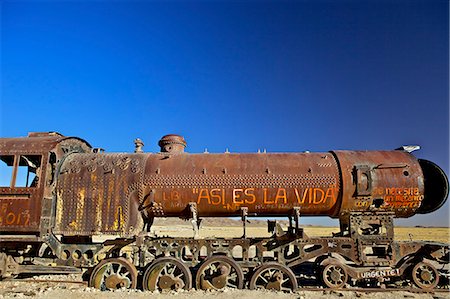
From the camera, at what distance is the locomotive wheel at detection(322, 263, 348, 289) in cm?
850

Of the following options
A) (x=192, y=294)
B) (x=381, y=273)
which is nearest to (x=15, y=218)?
(x=192, y=294)

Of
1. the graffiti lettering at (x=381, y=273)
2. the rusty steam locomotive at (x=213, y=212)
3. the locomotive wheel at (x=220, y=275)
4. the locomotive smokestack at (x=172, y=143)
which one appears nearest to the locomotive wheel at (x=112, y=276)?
the rusty steam locomotive at (x=213, y=212)

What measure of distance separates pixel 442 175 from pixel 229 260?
260 inches

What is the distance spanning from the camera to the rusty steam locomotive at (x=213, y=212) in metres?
8.51

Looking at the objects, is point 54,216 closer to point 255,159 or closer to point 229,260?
point 229,260

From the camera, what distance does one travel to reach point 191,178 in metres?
9.20

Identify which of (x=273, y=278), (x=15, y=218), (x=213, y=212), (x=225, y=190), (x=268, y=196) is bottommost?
(x=273, y=278)

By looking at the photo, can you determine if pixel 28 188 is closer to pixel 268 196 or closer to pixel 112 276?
pixel 112 276

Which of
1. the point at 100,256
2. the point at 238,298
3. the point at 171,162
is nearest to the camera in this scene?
the point at 238,298

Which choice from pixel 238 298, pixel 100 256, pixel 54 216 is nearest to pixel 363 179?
pixel 238 298

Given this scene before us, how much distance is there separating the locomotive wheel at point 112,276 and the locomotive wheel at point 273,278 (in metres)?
3.26

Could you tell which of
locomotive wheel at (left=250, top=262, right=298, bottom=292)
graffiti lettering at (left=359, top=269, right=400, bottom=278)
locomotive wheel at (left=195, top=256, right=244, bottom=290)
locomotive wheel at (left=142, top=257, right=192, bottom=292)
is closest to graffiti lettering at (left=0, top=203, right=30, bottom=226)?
locomotive wheel at (left=142, top=257, right=192, bottom=292)

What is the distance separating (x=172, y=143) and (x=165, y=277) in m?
4.23

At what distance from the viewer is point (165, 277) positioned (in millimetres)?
8406
